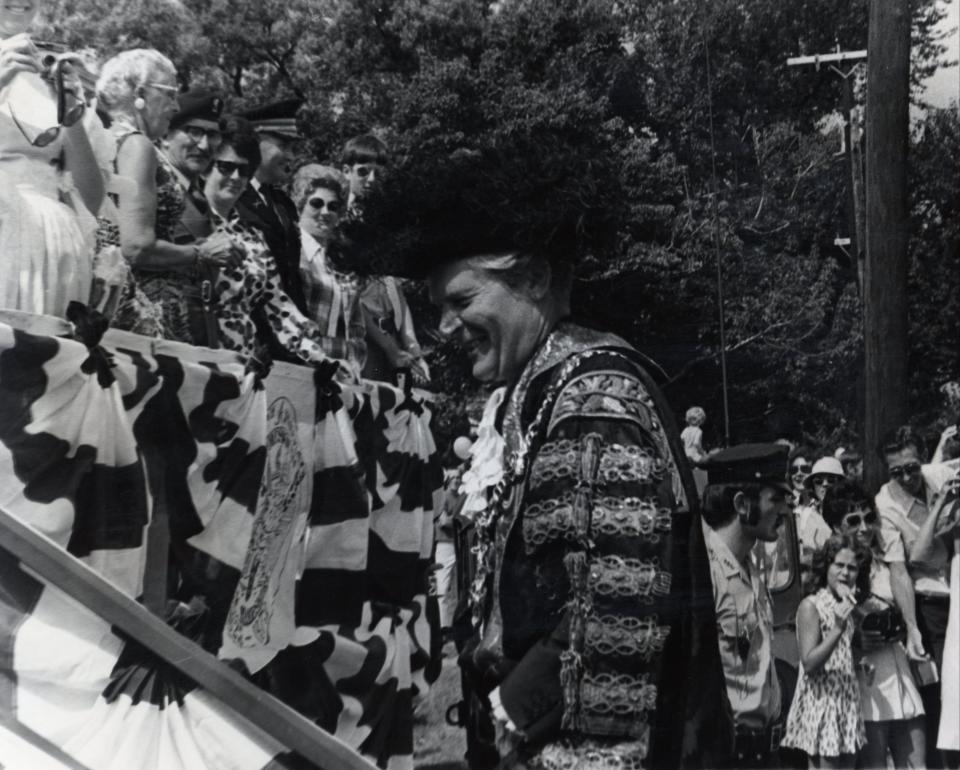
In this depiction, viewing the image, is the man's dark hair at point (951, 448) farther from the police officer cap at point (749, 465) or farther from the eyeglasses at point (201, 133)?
the eyeglasses at point (201, 133)

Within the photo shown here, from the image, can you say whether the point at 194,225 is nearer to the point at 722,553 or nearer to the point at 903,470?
the point at 722,553

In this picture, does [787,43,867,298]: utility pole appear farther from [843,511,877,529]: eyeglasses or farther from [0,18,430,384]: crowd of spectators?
[0,18,430,384]: crowd of spectators

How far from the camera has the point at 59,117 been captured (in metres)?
2.35

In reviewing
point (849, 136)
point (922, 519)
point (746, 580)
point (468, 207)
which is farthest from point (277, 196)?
point (922, 519)

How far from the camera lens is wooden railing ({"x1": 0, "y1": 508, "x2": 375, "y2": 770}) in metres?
2.31

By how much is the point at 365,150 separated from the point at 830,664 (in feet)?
5.71

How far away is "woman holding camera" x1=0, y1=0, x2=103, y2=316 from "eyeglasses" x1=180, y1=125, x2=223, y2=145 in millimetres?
166

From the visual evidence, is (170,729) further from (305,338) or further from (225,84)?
(225,84)

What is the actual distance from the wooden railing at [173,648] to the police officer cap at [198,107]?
2.39ft

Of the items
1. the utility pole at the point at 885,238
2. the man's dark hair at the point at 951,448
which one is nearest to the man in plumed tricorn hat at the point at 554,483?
the utility pole at the point at 885,238

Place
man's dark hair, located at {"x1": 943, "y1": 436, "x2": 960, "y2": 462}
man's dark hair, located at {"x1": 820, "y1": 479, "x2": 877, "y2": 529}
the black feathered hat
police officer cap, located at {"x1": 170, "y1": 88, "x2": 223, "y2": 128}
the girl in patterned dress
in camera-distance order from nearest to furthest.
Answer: police officer cap, located at {"x1": 170, "y1": 88, "x2": 223, "y2": 128}
the black feathered hat
the girl in patterned dress
man's dark hair, located at {"x1": 820, "y1": 479, "x2": 877, "y2": 529}
man's dark hair, located at {"x1": 943, "y1": 436, "x2": 960, "y2": 462}

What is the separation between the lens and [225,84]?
2.44 meters

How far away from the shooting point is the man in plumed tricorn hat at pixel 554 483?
2441 mm

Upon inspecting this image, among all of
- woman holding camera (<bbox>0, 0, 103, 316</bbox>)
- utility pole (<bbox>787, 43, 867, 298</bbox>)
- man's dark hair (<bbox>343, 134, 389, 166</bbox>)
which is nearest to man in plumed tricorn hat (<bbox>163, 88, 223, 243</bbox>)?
woman holding camera (<bbox>0, 0, 103, 316</bbox>)
